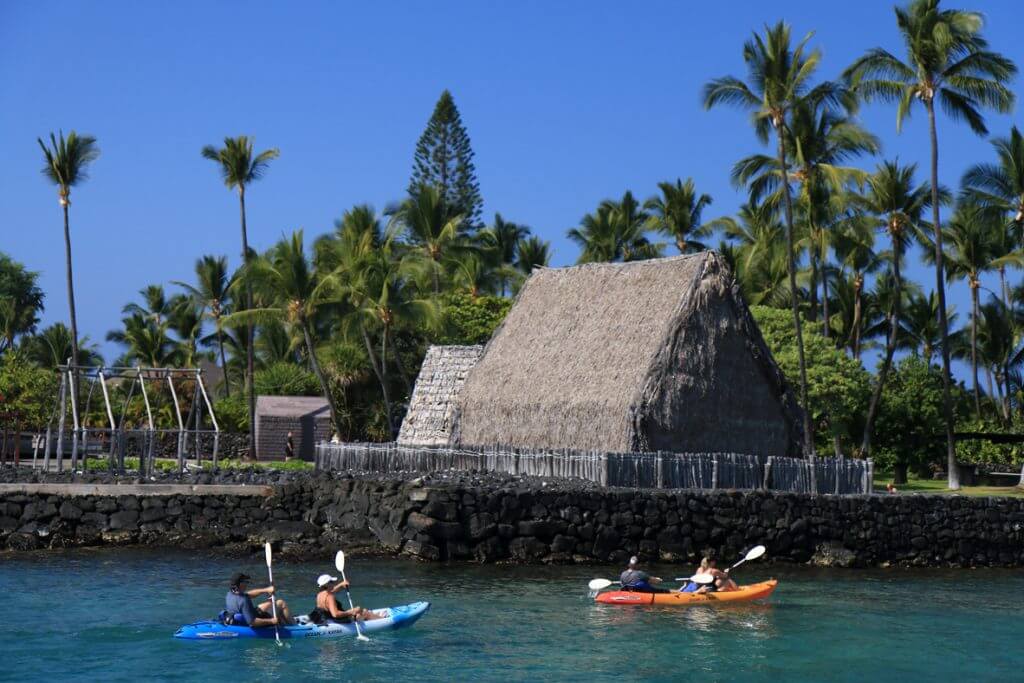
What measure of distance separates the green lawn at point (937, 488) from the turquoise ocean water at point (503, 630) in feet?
29.9

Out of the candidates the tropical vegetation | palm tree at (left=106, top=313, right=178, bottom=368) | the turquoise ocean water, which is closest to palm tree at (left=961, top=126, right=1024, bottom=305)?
the tropical vegetation

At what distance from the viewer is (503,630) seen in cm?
1877

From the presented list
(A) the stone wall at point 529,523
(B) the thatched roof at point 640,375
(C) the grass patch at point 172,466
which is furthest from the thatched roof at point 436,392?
(A) the stone wall at point 529,523

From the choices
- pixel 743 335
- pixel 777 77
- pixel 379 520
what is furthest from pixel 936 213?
pixel 379 520

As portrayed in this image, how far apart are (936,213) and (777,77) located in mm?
5811

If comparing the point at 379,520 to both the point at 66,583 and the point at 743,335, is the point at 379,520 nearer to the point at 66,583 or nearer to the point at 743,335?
the point at 66,583

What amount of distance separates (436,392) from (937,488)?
1404cm

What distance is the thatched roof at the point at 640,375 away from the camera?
28469mm

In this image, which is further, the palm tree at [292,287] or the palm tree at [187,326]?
the palm tree at [187,326]

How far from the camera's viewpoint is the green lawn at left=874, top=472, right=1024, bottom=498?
33188 millimetres

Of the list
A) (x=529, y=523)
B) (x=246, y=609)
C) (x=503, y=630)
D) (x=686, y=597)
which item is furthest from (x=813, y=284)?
(x=246, y=609)

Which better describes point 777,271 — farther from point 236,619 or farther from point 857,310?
point 236,619

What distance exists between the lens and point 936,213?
122 feet

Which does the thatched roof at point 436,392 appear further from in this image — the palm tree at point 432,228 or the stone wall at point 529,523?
the palm tree at point 432,228
